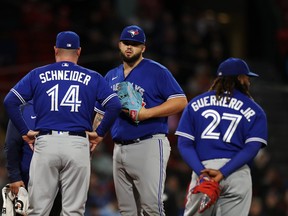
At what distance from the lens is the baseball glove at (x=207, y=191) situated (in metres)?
7.47

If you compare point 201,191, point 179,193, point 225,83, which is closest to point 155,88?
point 225,83

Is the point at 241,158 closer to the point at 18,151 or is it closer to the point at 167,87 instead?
the point at 167,87

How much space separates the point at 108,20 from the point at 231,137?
8502mm

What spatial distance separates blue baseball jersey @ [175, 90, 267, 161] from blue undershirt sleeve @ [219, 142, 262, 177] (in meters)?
0.05

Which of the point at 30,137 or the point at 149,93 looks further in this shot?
the point at 149,93

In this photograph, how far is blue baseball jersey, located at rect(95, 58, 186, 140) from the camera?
27.1ft

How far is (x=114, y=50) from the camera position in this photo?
14.9m

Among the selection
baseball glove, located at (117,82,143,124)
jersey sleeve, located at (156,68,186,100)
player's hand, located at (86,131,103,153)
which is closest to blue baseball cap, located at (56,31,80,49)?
baseball glove, located at (117,82,143,124)

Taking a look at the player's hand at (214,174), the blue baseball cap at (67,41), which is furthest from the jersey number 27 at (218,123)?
the blue baseball cap at (67,41)

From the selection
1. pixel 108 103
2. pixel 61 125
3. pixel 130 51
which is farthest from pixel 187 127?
pixel 61 125

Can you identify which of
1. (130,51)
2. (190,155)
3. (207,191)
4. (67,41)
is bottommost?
(207,191)

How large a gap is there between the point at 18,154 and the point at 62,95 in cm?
79

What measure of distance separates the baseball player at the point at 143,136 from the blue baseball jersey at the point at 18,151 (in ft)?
2.65

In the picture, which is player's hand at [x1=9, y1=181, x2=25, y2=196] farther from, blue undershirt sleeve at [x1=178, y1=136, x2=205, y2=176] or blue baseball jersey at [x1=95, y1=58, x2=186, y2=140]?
blue undershirt sleeve at [x1=178, y1=136, x2=205, y2=176]
